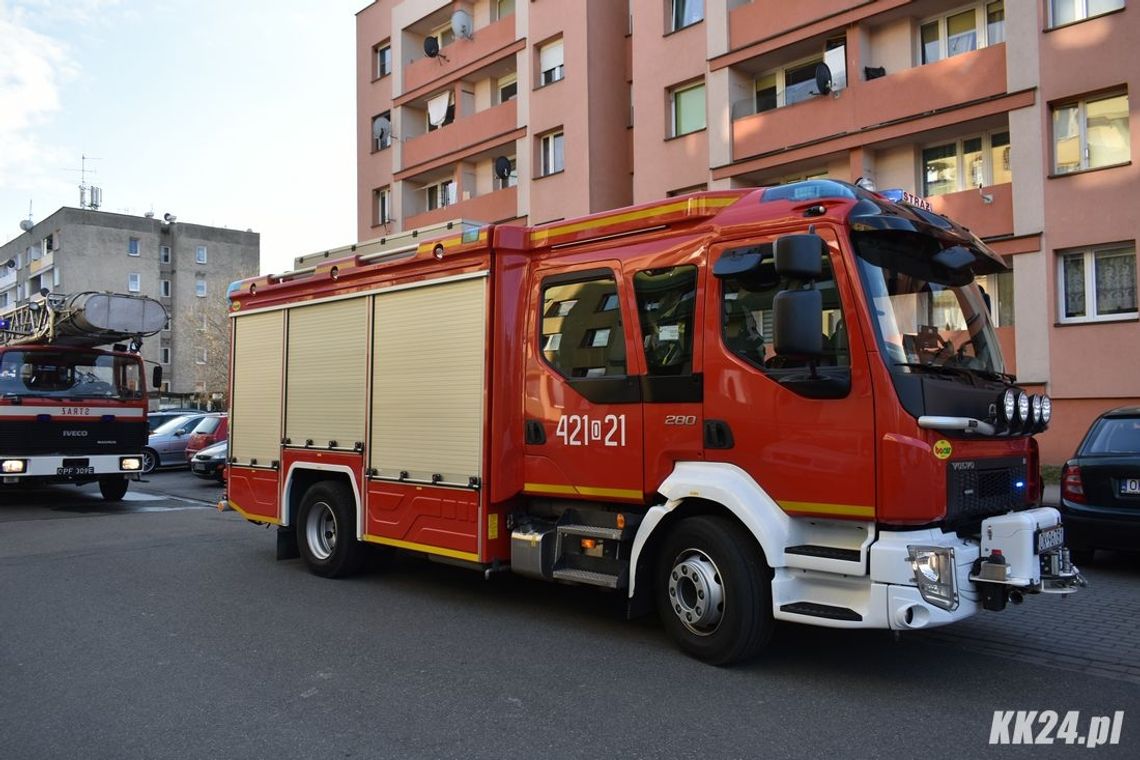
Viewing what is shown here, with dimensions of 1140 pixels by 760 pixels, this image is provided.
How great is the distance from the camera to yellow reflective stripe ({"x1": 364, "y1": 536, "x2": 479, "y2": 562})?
6742mm

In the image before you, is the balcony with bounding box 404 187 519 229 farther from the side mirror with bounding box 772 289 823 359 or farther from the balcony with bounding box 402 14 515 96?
the side mirror with bounding box 772 289 823 359

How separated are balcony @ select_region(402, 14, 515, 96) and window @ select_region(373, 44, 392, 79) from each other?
1.78 m

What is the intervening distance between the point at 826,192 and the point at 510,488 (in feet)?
9.99

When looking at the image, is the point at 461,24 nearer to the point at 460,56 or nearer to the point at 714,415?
the point at 460,56

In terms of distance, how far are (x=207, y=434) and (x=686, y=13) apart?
15109 mm

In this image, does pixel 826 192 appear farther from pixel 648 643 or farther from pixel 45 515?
pixel 45 515

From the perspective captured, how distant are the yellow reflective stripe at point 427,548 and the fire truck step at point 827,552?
8.35 ft

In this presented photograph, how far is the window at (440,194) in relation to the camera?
29281 mm

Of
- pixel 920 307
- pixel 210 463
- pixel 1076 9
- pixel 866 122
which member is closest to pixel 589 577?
pixel 920 307

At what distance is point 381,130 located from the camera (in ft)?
103

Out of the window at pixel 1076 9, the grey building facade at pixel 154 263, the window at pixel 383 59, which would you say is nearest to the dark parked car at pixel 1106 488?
the window at pixel 1076 9

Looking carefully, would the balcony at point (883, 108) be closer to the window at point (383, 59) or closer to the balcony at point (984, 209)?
the balcony at point (984, 209)

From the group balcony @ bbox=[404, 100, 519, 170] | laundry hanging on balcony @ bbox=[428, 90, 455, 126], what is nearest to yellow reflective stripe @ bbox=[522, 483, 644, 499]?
balcony @ bbox=[404, 100, 519, 170]

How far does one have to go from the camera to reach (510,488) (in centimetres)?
667
